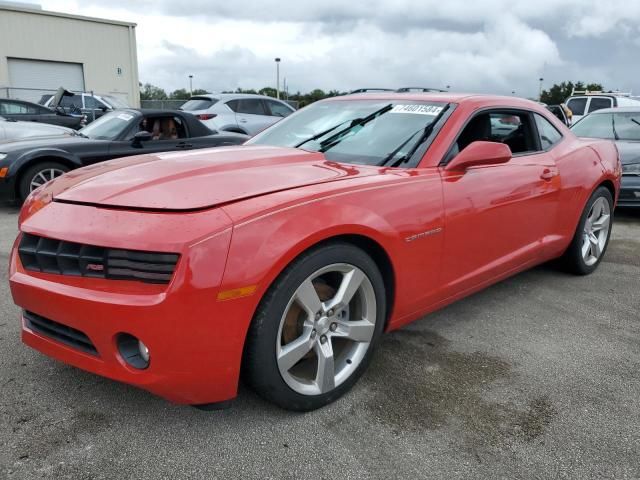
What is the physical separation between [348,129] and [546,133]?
5.28ft

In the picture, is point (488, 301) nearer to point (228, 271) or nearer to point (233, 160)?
point (233, 160)

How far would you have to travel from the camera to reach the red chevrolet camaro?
6.33ft

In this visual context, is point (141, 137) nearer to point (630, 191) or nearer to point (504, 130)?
point (504, 130)

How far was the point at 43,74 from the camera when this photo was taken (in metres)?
27.8

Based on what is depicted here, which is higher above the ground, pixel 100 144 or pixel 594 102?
pixel 594 102

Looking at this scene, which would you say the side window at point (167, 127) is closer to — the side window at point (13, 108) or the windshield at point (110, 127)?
the windshield at point (110, 127)

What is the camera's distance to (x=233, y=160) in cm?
270

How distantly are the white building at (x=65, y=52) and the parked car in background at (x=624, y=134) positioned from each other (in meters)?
25.5

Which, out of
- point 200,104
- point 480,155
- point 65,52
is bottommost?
point 480,155

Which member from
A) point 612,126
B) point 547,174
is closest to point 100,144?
point 547,174

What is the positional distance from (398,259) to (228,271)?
0.95m

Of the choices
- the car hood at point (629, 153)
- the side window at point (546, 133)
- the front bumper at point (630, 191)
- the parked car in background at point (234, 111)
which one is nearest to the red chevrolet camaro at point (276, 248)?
the side window at point (546, 133)

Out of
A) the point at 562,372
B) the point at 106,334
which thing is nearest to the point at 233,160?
the point at 106,334

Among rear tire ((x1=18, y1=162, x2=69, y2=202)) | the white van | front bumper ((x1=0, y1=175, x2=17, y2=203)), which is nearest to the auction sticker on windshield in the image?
rear tire ((x1=18, y1=162, x2=69, y2=202))
